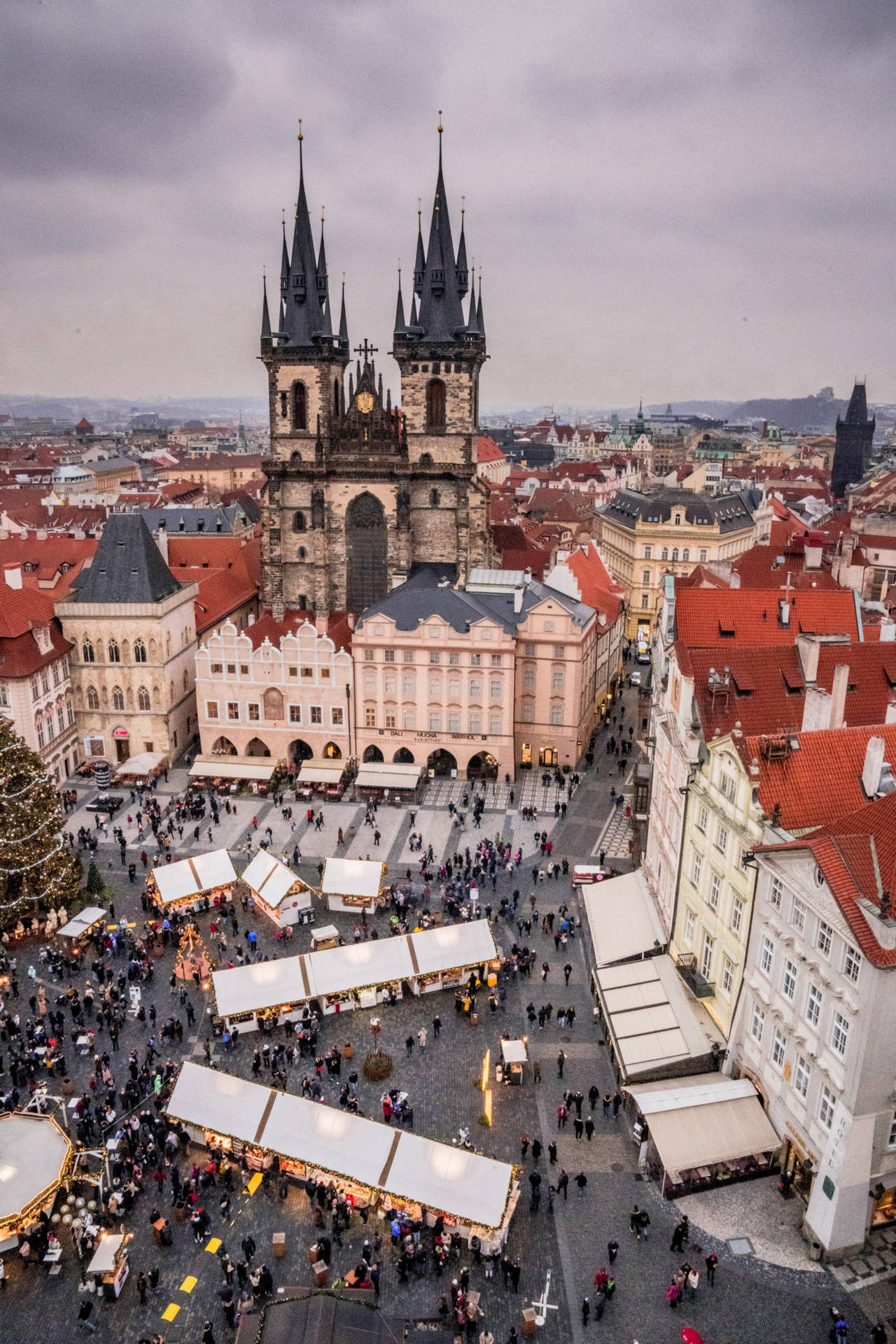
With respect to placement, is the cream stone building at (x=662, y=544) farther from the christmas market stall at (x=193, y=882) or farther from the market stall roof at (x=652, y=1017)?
the market stall roof at (x=652, y=1017)

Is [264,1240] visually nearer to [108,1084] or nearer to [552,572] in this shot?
Answer: [108,1084]

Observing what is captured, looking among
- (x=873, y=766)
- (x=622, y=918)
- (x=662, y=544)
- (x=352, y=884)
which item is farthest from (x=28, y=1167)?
(x=662, y=544)

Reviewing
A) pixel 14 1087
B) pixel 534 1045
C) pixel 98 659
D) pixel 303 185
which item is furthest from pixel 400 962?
pixel 303 185

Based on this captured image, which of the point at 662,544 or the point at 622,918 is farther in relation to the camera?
the point at 662,544

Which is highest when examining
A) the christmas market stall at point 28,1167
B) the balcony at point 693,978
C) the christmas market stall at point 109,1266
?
the balcony at point 693,978

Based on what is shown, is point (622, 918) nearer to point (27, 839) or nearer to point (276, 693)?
point (27, 839)

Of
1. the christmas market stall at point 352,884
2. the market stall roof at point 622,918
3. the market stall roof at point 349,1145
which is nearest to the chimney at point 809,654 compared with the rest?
the market stall roof at point 622,918
